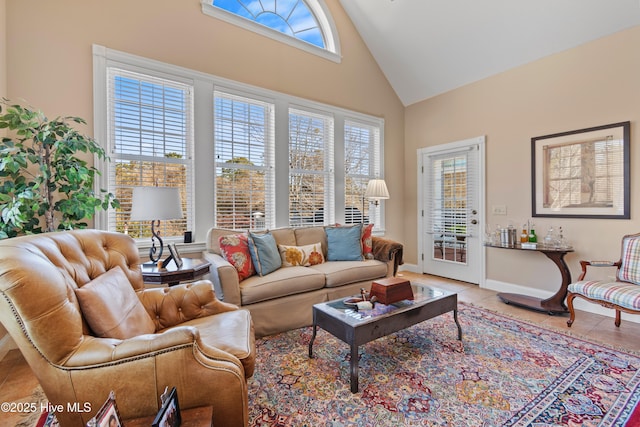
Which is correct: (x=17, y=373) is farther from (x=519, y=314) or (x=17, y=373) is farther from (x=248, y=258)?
(x=519, y=314)

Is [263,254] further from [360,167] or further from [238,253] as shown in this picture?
[360,167]

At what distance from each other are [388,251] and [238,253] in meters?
1.73

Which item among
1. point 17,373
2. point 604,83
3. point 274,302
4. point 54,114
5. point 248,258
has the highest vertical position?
point 604,83

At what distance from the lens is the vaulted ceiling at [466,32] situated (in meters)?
3.09

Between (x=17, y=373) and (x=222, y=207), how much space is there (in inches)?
81.1

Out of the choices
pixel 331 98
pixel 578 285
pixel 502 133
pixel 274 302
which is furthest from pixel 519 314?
pixel 331 98

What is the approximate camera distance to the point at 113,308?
1.37 m

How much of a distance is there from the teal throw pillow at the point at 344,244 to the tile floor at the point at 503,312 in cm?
145

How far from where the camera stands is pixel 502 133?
392 centimetres

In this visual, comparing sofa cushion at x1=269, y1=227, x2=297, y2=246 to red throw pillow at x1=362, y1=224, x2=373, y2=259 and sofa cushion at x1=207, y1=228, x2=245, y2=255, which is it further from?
red throw pillow at x1=362, y1=224, x2=373, y2=259

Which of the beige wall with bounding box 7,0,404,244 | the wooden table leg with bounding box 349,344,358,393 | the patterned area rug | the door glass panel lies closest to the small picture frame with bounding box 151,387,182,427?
the patterned area rug

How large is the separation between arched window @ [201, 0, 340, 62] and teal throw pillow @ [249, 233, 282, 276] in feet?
8.39

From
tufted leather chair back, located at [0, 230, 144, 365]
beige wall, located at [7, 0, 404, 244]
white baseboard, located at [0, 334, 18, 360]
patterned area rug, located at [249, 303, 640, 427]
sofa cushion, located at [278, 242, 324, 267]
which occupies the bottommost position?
patterned area rug, located at [249, 303, 640, 427]

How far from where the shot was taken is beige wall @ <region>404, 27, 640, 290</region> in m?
3.02
